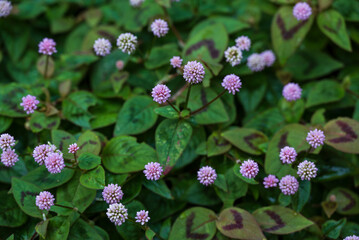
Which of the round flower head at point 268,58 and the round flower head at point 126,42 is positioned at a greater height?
the round flower head at point 126,42

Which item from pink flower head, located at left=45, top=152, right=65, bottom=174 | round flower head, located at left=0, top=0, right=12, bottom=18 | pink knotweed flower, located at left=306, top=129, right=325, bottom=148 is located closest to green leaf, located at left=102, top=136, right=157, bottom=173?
pink flower head, located at left=45, top=152, right=65, bottom=174

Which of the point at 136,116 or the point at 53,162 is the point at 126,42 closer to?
the point at 136,116

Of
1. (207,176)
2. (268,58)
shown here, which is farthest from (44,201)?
(268,58)

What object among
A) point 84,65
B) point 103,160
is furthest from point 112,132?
point 84,65

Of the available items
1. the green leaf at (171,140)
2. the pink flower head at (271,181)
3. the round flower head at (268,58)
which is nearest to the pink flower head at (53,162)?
the green leaf at (171,140)

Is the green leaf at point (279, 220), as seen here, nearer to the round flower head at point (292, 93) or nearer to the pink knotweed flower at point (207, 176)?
the pink knotweed flower at point (207, 176)

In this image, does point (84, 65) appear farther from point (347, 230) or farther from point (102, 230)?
point (347, 230)
